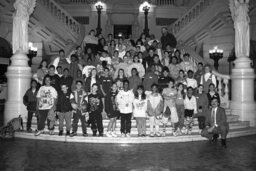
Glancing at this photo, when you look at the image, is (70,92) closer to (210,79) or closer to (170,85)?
(170,85)

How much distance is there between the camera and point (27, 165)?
5.94 meters

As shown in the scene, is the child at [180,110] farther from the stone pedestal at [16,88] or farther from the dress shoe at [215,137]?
the stone pedestal at [16,88]

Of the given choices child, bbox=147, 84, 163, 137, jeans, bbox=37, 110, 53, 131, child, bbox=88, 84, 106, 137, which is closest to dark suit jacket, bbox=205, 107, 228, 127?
child, bbox=147, 84, 163, 137

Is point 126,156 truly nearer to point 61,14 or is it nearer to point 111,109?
point 111,109

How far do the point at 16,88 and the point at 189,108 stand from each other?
6234 millimetres

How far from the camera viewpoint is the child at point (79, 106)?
8.61m

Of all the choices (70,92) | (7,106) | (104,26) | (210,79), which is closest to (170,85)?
(210,79)

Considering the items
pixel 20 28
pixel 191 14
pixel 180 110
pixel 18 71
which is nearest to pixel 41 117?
pixel 18 71

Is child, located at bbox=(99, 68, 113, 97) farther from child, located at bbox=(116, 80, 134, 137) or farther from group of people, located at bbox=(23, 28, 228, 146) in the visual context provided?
child, located at bbox=(116, 80, 134, 137)

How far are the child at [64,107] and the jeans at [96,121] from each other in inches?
28.3

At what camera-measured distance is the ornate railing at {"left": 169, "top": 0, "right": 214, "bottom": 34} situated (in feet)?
54.4

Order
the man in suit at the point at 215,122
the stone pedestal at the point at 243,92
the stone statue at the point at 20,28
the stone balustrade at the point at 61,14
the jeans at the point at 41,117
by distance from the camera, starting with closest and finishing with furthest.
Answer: the man in suit at the point at 215,122 < the jeans at the point at 41,117 < the stone statue at the point at 20,28 < the stone pedestal at the point at 243,92 < the stone balustrade at the point at 61,14

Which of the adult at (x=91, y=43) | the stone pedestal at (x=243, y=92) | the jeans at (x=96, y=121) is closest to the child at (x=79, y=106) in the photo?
the jeans at (x=96, y=121)

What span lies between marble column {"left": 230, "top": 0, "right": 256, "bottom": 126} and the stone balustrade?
9634 mm
